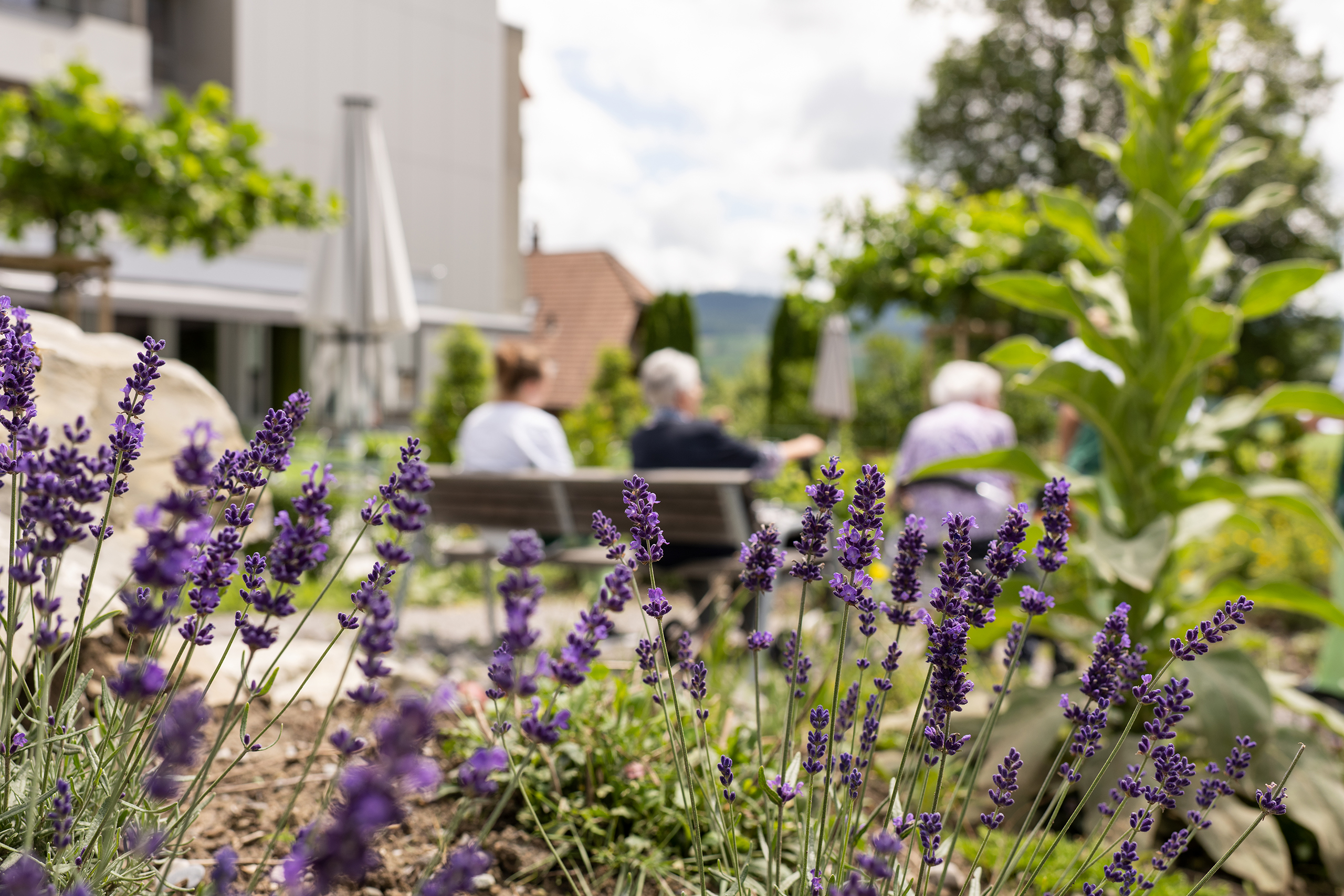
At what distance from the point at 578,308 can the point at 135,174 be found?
23728 mm

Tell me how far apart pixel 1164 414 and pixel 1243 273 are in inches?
970

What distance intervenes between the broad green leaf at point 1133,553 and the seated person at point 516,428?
10.4ft

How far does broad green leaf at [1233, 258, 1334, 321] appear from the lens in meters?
2.77

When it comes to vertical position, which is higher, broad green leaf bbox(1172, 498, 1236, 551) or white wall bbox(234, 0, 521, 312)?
white wall bbox(234, 0, 521, 312)

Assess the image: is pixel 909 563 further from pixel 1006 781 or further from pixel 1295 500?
pixel 1295 500

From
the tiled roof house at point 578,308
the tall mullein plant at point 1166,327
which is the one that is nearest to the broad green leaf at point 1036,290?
the tall mullein plant at point 1166,327

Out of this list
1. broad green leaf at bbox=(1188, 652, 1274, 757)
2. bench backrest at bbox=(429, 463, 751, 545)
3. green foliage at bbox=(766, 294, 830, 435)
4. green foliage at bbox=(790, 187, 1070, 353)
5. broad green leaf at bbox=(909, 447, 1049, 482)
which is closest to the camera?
broad green leaf at bbox=(1188, 652, 1274, 757)

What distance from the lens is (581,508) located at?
4.62 metres

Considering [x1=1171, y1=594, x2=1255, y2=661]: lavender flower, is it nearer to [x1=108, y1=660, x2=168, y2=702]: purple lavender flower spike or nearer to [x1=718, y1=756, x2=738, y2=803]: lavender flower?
[x1=718, y1=756, x2=738, y2=803]: lavender flower

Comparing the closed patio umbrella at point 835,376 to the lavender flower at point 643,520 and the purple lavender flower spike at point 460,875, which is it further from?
the purple lavender flower spike at point 460,875

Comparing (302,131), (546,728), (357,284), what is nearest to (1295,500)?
(546,728)

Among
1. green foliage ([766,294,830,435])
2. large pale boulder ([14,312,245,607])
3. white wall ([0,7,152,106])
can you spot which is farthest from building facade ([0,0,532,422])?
large pale boulder ([14,312,245,607])

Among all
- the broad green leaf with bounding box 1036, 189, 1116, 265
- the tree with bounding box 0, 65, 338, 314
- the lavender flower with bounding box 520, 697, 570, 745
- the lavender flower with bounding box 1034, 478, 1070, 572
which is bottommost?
the lavender flower with bounding box 520, 697, 570, 745

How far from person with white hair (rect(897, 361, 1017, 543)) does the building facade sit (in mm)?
10950
